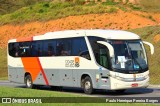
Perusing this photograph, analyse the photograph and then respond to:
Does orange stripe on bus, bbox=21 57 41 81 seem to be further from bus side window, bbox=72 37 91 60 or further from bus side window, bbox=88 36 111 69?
bus side window, bbox=88 36 111 69

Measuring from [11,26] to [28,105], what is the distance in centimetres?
5065

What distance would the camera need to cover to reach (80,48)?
2358cm

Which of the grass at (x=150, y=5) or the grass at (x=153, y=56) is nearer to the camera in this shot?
the grass at (x=153, y=56)

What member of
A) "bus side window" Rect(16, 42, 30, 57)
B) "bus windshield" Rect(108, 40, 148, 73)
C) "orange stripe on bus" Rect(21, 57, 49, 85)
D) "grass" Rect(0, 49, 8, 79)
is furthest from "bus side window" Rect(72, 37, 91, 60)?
"grass" Rect(0, 49, 8, 79)

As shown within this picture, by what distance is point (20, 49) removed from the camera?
96.4 ft

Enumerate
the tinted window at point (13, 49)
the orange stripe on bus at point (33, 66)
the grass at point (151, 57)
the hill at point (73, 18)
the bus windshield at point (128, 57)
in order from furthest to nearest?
the hill at point (73, 18), the grass at point (151, 57), the tinted window at point (13, 49), the orange stripe on bus at point (33, 66), the bus windshield at point (128, 57)

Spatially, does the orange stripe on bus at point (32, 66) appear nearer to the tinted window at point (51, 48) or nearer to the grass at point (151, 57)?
the tinted window at point (51, 48)

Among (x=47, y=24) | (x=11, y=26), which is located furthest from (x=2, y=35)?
(x=47, y=24)

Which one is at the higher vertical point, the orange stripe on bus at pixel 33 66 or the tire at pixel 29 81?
the orange stripe on bus at pixel 33 66

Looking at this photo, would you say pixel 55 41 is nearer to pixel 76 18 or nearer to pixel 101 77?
pixel 101 77

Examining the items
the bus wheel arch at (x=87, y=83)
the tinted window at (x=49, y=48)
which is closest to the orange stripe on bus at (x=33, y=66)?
the tinted window at (x=49, y=48)

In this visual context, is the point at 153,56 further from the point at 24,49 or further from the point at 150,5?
the point at 150,5

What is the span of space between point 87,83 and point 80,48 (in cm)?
185

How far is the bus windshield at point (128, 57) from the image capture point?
21828 millimetres
